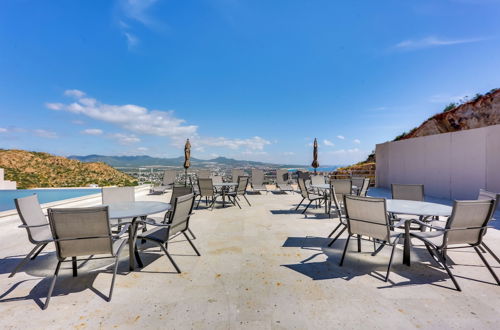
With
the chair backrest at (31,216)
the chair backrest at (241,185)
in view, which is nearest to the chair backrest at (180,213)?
the chair backrest at (31,216)

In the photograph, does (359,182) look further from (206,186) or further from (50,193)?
(50,193)

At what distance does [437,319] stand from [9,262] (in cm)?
425

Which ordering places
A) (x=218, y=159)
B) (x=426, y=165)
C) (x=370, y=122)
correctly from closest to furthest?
(x=426, y=165)
(x=370, y=122)
(x=218, y=159)

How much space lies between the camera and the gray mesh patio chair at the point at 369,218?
2.34 meters

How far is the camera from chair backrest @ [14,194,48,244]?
2.32 m

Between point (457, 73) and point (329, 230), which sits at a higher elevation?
point (457, 73)

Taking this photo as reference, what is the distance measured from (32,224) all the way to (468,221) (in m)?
4.29

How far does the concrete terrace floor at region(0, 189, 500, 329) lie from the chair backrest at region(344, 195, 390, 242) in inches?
16.2

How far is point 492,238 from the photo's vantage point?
141 inches

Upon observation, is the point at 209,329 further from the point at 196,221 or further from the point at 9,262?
the point at 196,221

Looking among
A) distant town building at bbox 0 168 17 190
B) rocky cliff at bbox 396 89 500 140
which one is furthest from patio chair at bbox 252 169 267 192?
rocky cliff at bbox 396 89 500 140

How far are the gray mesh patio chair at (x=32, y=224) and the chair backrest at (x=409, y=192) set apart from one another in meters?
4.55

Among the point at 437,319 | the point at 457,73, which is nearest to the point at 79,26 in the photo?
the point at 437,319

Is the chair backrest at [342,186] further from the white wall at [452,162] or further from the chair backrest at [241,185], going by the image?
the white wall at [452,162]
